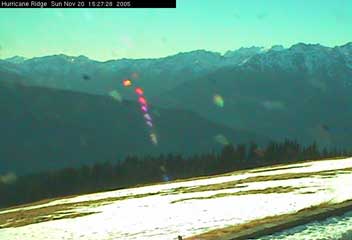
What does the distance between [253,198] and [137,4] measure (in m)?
15.4

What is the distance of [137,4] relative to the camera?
97.1ft

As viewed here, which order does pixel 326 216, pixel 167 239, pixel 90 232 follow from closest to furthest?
1. pixel 326 216
2. pixel 167 239
3. pixel 90 232

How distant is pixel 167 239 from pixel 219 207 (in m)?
11.4

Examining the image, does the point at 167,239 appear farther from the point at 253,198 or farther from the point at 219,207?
the point at 253,198

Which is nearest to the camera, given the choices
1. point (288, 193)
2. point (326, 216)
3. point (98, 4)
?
point (326, 216)

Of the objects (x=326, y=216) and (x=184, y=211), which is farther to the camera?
(x=184, y=211)

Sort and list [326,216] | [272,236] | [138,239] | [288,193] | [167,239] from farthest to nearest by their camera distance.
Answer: [288,193] < [138,239] < [167,239] < [326,216] < [272,236]

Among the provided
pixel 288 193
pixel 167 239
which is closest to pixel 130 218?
pixel 288 193

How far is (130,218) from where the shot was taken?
1471 inches

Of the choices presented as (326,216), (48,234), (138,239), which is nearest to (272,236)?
(326,216)

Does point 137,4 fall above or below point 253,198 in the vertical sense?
above

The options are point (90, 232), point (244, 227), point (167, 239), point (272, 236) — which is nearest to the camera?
point (272, 236)

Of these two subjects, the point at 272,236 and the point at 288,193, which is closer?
the point at 272,236

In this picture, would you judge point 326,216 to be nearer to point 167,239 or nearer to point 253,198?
point 167,239
